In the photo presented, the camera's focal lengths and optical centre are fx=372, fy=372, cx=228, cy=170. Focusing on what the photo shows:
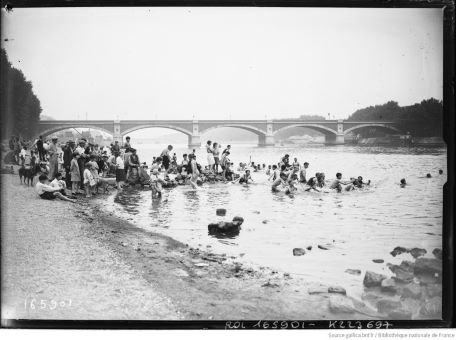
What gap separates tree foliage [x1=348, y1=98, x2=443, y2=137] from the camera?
14.9 ft

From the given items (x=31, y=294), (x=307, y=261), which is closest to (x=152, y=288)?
(x=31, y=294)

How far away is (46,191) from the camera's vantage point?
22.5 feet

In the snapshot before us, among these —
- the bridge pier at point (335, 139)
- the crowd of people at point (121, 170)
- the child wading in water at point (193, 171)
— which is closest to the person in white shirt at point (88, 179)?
the crowd of people at point (121, 170)

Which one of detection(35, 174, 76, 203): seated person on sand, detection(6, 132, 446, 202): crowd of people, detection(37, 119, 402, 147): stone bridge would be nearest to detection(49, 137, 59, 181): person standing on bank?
detection(6, 132, 446, 202): crowd of people

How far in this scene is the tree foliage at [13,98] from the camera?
15.3 ft

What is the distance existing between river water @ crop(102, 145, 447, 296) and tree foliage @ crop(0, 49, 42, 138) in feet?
7.78

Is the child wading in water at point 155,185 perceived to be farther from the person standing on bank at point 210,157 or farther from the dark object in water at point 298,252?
the dark object in water at point 298,252

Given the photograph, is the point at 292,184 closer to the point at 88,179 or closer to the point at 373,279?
the point at 88,179

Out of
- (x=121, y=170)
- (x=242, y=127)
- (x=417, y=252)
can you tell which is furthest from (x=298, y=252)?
(x=121, y=170)

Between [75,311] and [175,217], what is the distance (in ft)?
10.8

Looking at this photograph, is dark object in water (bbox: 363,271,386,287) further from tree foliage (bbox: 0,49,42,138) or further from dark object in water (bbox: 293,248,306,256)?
tree foliage (bbox: 0,49,42,138)

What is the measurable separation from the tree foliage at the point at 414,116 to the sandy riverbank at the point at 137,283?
95.6 inches
